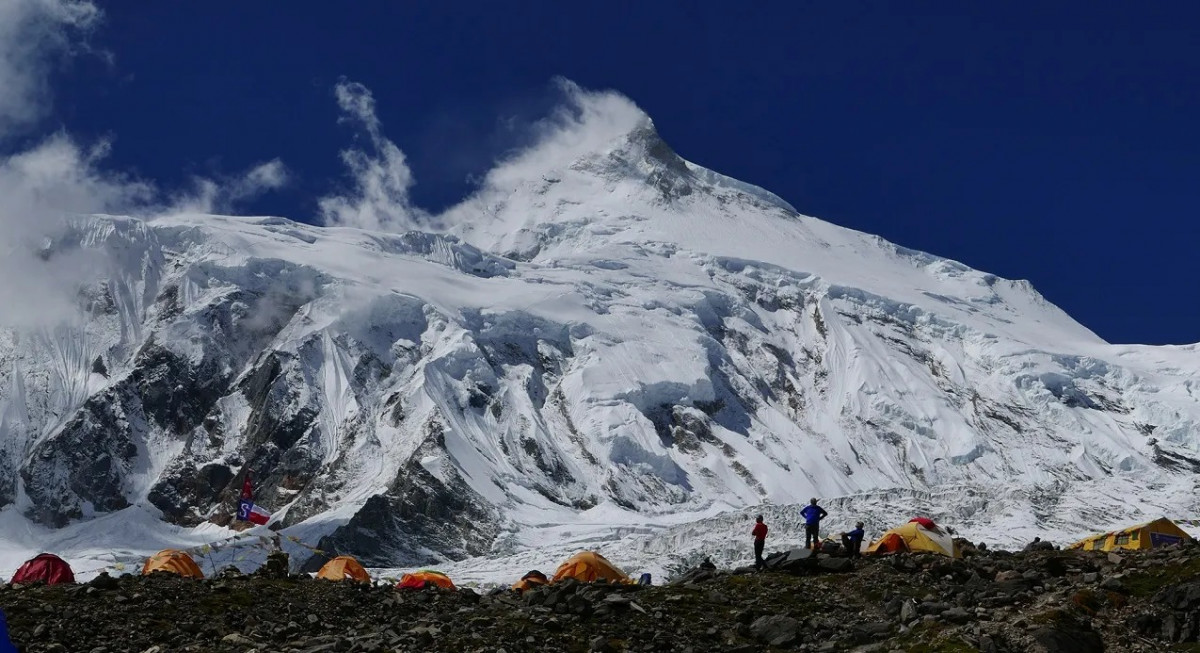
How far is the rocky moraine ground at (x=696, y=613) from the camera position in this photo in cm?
2881

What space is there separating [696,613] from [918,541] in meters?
14.5

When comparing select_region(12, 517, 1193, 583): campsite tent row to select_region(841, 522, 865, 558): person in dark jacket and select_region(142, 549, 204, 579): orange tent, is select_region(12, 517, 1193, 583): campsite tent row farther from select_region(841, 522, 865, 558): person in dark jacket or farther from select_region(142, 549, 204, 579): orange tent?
select_region(841, 522, 865, 558): person in dark jacket

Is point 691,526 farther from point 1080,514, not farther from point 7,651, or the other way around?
point 7,651

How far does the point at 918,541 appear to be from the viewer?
4509 centimetres

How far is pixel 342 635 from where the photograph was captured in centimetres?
3052

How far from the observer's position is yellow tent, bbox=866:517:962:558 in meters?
44.6

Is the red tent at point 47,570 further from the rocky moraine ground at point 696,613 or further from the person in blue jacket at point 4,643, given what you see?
the person in blue jacket at point 4,643

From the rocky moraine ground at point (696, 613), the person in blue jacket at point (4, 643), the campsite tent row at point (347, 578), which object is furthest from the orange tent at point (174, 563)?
the person in blue jacket at point (4, 643)

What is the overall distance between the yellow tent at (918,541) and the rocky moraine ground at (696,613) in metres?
5.28

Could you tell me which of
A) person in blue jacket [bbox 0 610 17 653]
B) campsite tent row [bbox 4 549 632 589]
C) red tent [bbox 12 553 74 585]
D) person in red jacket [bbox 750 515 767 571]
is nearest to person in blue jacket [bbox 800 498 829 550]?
person in red jacket [bbox 750 515 767 571]

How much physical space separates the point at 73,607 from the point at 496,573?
134803 millimetres

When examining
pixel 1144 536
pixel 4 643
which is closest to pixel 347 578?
pixel 4 643

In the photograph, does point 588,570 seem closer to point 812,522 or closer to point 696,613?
point 812,522

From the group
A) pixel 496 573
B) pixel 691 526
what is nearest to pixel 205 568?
pixel 496 573
